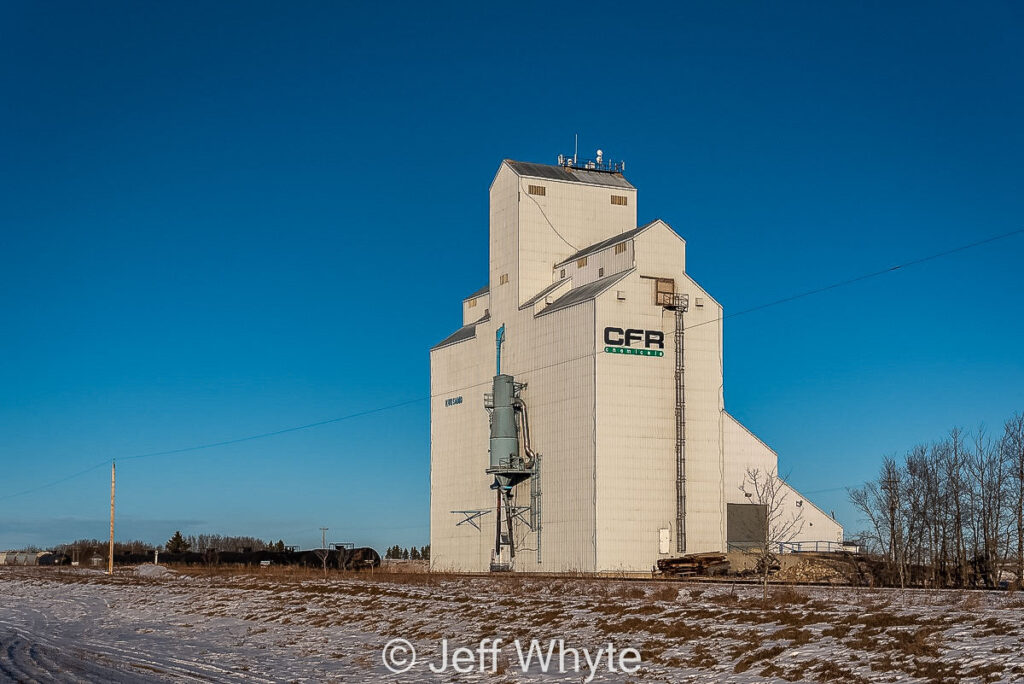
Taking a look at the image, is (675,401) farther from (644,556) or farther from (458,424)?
A: (458,424)

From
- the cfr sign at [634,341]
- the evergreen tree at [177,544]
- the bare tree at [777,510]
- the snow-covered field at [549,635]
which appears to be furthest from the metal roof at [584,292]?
the evergreen tree at [177,544]

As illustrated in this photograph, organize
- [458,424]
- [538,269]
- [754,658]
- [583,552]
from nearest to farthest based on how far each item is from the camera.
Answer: [754,658] → [583,552] → [538,269] → [458,424]

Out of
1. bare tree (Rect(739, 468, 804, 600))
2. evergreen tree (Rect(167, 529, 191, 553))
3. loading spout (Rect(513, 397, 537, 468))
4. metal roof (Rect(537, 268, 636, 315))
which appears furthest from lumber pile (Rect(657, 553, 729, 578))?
evergreen tree (Rect(167, 529, 191, 553))

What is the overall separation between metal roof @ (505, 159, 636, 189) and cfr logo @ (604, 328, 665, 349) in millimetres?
16234

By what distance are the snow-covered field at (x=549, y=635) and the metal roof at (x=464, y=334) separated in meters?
36.5

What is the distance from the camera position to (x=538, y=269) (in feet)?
266

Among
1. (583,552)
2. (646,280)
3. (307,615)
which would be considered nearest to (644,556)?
(583,552)

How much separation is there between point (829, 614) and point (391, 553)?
116297mm

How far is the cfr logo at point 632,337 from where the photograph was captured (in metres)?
70.6

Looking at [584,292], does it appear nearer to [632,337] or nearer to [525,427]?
[632,337]

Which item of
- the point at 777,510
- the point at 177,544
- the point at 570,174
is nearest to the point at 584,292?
the point at 570,174

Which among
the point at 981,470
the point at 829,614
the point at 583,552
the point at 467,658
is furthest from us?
the point at 583,552

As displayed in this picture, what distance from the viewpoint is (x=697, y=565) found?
66750 mm

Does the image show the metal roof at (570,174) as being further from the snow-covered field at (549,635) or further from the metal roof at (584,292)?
the snow-covered field at (549,635)
